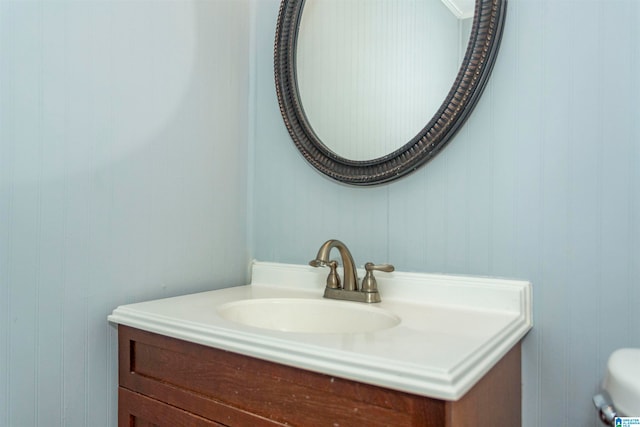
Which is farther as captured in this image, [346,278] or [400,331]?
[346,278]

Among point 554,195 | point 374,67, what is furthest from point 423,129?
point 554,195

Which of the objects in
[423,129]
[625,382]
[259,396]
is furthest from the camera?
[423,129]

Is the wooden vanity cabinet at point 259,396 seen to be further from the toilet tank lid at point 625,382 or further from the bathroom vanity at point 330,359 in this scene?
the toilet tank lid at point 625,382

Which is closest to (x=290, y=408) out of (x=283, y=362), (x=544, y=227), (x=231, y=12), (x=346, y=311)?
(x=283, y=362)

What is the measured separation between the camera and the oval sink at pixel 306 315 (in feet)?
3.49

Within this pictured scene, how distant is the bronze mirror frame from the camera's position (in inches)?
40.9

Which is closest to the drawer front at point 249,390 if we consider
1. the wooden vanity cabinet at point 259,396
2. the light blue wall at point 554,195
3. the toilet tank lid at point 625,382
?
the wooden vanity cabinet at point 259,396

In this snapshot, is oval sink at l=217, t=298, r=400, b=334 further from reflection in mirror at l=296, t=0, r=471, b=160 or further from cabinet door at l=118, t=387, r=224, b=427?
reflection in mirror at l=296, t=0, r=471, b=160

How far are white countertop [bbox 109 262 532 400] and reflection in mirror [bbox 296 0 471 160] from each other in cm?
38

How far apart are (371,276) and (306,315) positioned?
0.65 feet

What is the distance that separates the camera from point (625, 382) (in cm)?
65

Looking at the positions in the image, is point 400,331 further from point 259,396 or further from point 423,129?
point 423,129

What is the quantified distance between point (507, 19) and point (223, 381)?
3.34 ft

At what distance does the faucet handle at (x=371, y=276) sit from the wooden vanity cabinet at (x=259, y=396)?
1.09 feet
